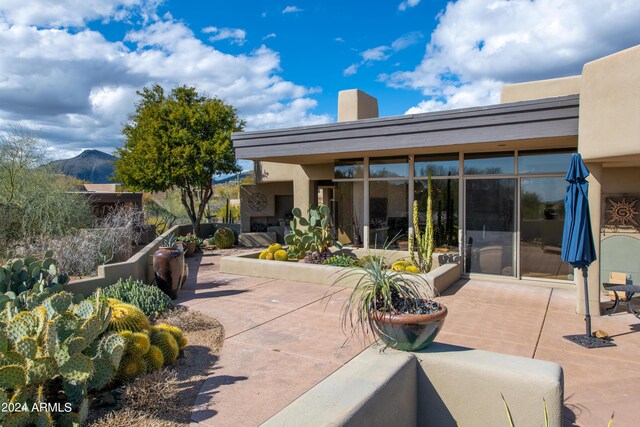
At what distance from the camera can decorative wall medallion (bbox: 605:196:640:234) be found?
881cm

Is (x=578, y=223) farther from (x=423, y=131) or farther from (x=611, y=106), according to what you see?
(x=423, y=131)

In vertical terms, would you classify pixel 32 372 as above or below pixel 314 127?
below

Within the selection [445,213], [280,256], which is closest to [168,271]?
[280,256]

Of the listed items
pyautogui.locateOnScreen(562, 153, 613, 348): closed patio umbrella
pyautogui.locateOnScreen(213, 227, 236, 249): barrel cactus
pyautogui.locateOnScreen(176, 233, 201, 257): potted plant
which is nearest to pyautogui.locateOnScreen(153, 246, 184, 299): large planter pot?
pyautogui.locateOnScreen(176, 233, 201, 257): potted plant

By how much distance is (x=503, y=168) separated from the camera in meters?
10.5

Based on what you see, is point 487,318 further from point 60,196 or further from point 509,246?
point 60,196

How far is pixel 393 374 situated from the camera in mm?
3523

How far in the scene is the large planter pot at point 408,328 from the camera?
12.6ft

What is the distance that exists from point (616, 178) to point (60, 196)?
1398 centimetres

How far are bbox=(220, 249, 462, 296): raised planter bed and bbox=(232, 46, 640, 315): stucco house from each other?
3.65 ft

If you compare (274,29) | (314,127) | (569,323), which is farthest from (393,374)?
(274,29)

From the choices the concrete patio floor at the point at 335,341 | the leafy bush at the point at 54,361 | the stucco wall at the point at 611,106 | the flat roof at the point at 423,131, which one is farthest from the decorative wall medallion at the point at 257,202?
the leafy bush at the point at 54,361

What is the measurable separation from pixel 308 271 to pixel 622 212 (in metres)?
6.96

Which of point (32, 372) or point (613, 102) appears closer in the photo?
point (32, 372)
